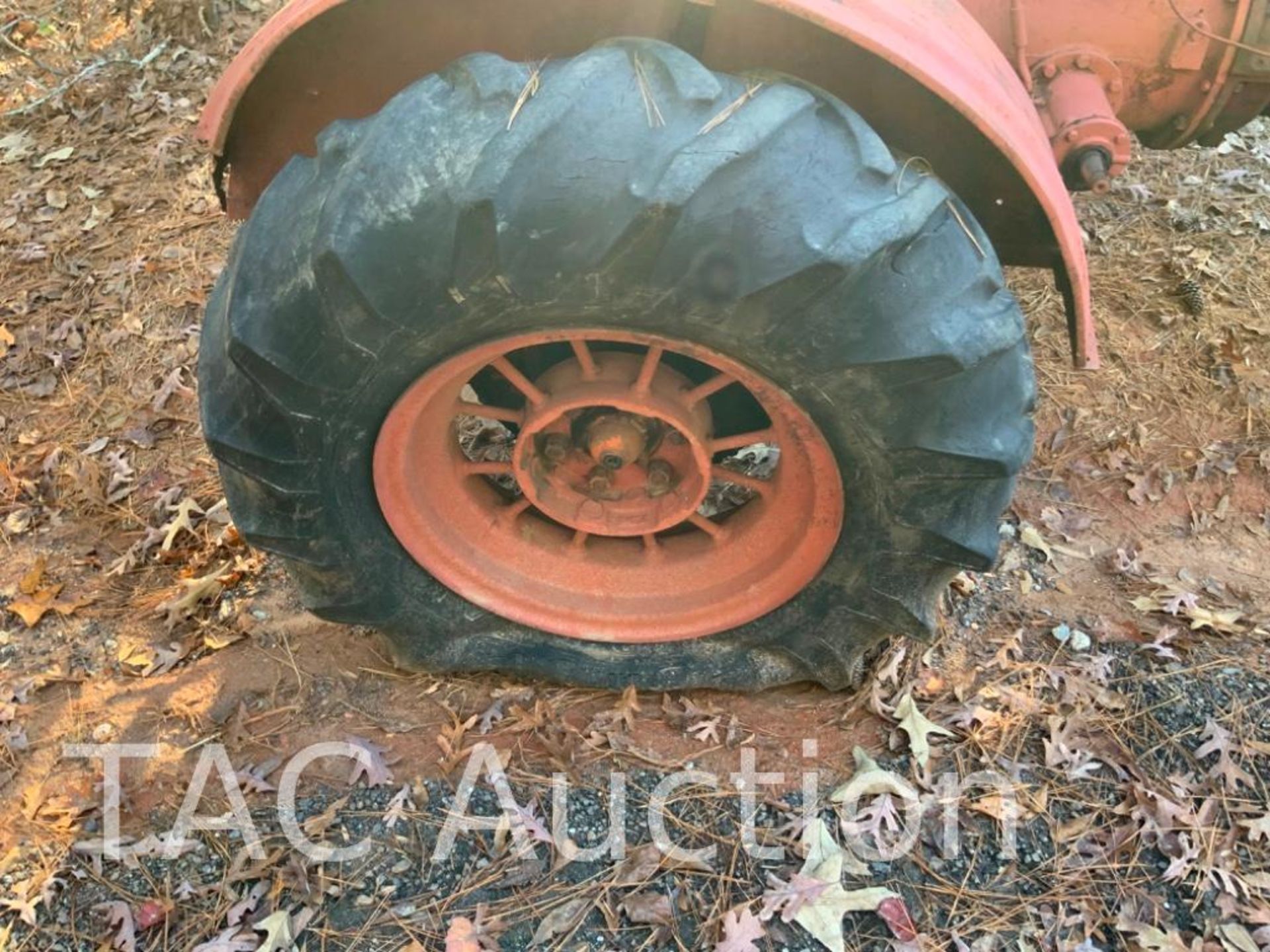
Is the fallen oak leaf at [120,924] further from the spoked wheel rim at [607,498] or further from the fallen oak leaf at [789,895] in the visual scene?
the fallen oak leaf at [789,895]

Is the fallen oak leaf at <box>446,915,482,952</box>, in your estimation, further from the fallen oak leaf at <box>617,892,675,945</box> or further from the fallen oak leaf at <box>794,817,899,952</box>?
the fallen oak leaf at <box>794,817,899,952</box>

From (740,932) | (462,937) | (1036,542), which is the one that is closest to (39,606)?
(462,937)

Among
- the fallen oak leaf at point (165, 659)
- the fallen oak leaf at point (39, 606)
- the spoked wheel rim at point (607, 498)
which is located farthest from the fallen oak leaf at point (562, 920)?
the fallen oak leaf at point (39, 606)

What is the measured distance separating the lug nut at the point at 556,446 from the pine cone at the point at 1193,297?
112 inches

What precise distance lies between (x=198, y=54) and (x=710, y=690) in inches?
183

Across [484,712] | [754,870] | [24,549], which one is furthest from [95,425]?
[754,870]

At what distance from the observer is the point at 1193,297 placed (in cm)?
414

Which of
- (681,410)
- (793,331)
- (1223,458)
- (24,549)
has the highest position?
(793,331)

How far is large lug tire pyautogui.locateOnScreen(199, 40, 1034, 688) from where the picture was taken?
1841mm

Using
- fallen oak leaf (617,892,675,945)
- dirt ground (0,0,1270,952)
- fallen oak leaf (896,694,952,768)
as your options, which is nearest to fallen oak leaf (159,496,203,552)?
dirt ground (0,0,1270,952)

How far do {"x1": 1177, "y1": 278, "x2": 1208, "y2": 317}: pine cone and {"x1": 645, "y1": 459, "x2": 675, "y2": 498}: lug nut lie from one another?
104 inches

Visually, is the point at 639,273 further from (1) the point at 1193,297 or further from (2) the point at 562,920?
(1) the point at 1193,297

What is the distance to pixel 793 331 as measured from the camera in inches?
77.7

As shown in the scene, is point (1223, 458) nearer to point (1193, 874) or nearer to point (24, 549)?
point (1193, 874)
